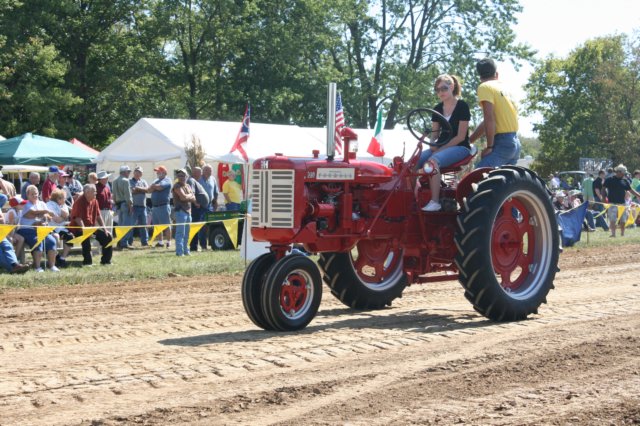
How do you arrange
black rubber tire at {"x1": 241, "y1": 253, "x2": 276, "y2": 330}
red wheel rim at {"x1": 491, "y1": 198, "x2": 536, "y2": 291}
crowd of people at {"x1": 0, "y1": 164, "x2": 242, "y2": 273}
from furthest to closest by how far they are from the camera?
crowd of people at {"x1": 0, "y1": 164, "x2": 242, "y2": 273}, red wheel rim at {"x1": 491, "y1": 198, "x2": 536, "y2": 291}, black rubber tire at {"x1": 241, "y1": 253, "x2": 276, "y2": 330}

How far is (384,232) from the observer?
8070mm

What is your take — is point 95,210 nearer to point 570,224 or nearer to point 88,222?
point 88,222

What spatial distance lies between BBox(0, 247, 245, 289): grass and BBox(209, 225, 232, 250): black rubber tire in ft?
4.27

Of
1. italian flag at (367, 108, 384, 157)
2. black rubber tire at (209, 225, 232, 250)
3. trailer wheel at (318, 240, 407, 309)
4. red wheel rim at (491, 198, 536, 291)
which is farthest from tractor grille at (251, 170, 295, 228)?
italian flag at (367, 108, 384, 157)

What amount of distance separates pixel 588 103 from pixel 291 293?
59.7 metres

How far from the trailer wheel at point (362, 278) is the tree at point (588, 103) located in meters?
49.8

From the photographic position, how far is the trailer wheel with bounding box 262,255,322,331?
719 centimetres

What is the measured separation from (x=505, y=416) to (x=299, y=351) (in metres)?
2.10

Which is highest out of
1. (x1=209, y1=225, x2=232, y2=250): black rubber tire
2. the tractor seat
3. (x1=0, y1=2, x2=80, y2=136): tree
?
(x1=0, y1=2, x2=80, y2=136): tree

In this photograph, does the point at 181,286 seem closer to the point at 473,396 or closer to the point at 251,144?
the point at 473,396

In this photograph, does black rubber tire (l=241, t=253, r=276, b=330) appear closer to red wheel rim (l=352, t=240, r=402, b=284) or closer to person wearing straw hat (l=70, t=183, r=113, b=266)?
red wheel rim (l=352, t=240, r=402, b=284)

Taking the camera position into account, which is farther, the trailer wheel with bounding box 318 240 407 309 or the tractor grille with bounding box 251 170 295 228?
the trailer wheel with bounding box 318 240 407 309

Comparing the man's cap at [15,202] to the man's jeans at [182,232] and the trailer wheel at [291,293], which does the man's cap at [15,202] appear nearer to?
the man's jeans at [182,232]

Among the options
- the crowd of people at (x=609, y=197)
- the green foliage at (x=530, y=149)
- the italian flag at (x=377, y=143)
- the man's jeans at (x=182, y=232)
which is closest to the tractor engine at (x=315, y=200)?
the man's jeans at (x=182, y=232)
